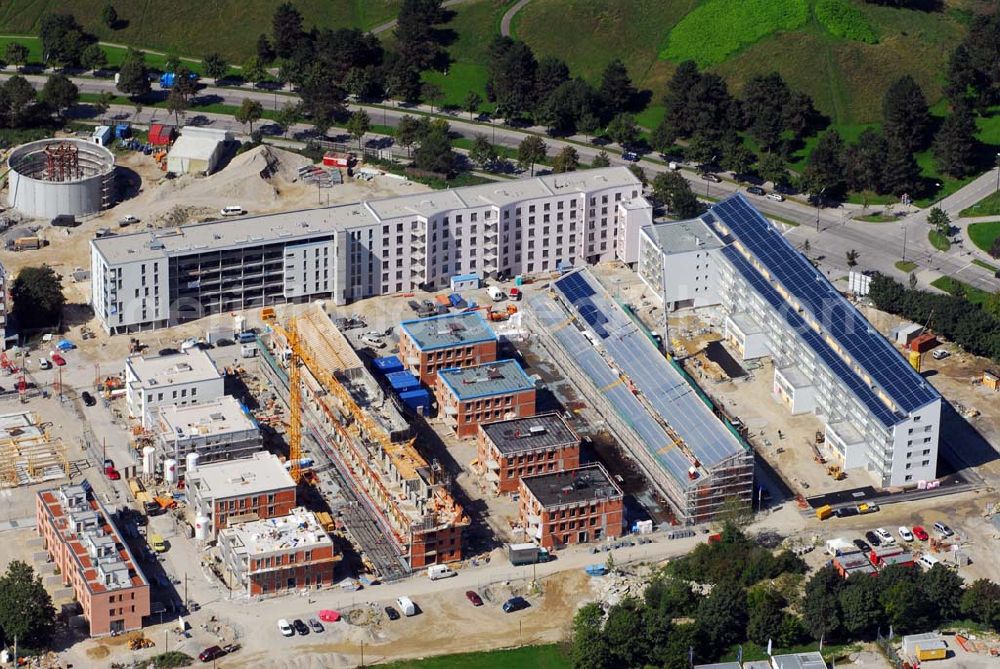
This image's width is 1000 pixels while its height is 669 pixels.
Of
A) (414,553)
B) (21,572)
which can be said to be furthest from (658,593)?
(21,572)

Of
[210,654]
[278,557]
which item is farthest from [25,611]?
[278,557]

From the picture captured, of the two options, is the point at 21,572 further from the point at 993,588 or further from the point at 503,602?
the point at 993,588

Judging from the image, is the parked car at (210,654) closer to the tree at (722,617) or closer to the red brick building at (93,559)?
the red brick building at (93,559)

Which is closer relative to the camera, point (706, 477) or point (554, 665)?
point (554, 665)

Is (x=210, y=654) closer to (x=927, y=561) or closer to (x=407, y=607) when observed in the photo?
(x=407, y=607)

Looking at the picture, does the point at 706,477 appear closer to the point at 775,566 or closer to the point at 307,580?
the point at 775,566

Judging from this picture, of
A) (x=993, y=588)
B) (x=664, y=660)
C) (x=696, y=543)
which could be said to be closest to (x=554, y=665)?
(x=664, y=660)

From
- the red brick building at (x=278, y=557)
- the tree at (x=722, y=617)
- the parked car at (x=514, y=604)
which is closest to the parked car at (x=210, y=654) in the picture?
the red brick building at (x=278, y=557)
